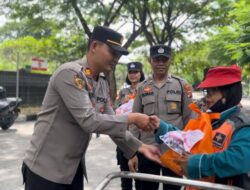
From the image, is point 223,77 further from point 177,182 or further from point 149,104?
point 149,104

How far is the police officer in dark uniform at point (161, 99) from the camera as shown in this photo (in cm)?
373

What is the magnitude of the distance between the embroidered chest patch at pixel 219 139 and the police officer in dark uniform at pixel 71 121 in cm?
47

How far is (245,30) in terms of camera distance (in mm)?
6664

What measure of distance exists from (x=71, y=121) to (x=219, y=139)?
84 cm

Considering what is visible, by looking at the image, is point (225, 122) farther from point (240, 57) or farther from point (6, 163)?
point (6, 163)

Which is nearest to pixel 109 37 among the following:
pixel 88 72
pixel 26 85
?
pixel 88 72

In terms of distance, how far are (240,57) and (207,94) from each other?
15.5 feet

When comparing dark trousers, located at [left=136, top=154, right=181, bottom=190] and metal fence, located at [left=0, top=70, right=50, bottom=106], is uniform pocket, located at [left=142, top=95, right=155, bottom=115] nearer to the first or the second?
dark trousers, located at [left=136, top=154, right=181, bottom=190]

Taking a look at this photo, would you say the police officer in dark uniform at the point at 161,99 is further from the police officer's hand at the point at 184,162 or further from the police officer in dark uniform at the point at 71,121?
the police officer's hand at the point at 184,162

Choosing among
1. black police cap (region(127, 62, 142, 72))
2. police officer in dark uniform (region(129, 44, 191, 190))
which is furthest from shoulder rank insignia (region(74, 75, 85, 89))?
black police cap (region(127, 62, 142, 72))

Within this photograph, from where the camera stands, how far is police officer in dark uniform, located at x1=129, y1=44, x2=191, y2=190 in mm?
3730

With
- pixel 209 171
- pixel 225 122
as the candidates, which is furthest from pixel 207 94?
pixel 209 171

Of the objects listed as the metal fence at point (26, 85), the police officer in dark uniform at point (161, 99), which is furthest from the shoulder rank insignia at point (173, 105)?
the metal fence at point (26, 85)

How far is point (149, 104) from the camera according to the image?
383cm
